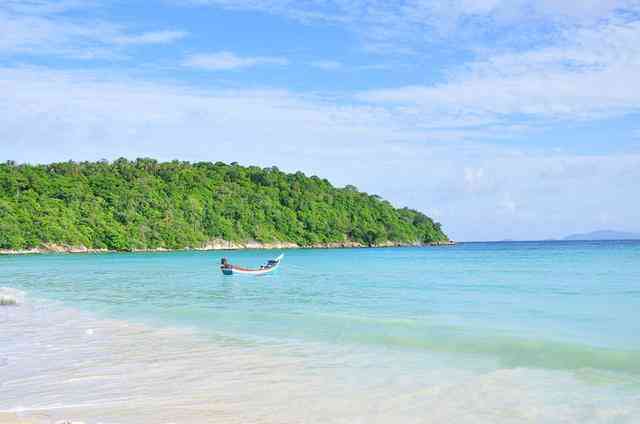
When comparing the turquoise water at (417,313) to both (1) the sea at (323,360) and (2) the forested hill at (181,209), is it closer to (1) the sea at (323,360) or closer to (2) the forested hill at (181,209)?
(1) the sea at (323,360)

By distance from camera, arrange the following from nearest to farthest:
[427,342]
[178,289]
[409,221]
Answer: [427,342] < [178,289] < [409,221]

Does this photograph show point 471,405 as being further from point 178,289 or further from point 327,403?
point 178,289

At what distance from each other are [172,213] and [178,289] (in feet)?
323

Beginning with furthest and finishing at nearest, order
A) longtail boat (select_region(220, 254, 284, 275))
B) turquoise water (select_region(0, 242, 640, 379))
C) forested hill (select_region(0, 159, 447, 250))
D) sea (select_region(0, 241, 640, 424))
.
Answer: forested hill (select_region(0, 159, 447, 250)) < longtail boat (select_region(220, 254, 284, 275)) < turquoise water (select_region(0, 242, 640, 379)) < sea (select_region(0, 241, 640, 424))

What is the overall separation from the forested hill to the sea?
87.2 meters

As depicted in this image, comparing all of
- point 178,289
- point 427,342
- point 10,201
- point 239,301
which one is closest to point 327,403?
point 427,342

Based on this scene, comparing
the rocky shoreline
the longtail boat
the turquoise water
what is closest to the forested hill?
the rocky shoreline

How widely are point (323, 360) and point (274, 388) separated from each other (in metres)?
2.17

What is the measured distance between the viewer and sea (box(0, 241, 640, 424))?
7.56 metres

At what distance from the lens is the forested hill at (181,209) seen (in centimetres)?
10456

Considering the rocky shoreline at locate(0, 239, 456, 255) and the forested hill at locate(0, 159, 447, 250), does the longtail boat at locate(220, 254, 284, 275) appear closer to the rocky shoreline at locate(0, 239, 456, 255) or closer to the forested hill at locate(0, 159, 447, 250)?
the rocky shoreline at locate(0, 239, 456, 255)

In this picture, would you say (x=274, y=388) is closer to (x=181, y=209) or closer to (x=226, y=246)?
(x=226, y=246)

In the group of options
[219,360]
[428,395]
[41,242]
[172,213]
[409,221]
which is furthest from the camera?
[409,221]

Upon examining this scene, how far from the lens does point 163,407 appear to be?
24.8 feet
